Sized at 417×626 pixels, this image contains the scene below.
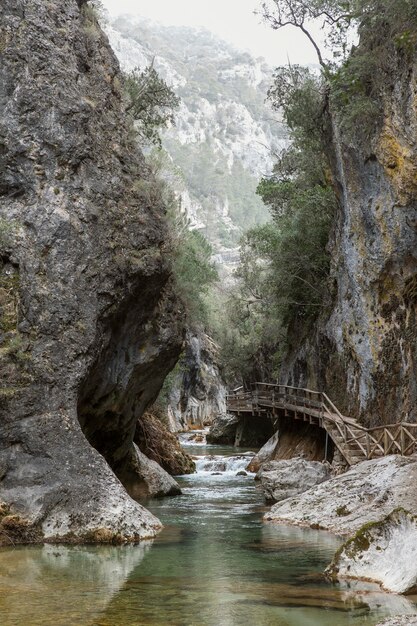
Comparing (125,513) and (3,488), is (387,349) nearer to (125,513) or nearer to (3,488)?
(125,513)

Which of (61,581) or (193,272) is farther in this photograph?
(193,272)

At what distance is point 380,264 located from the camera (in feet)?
76.2

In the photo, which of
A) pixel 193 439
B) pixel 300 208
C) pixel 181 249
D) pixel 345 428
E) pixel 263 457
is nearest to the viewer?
pixel 345 428

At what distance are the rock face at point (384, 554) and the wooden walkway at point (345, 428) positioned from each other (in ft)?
25.4

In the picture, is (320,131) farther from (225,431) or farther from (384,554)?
(225,431)

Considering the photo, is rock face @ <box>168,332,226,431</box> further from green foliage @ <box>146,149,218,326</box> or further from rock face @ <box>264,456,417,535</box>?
rock face @ <box>264,456,417,535</box>

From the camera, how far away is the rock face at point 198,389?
196 ft

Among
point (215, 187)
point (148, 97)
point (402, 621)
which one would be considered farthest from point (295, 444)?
point (215, 187)

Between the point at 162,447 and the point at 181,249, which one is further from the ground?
the point at 181,249

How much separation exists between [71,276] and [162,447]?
14069mm

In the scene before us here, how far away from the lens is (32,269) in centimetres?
1560

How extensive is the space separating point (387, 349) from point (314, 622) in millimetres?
16138

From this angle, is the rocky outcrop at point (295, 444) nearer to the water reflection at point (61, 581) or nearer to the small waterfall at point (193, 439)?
the water reflection at point (61, 581)

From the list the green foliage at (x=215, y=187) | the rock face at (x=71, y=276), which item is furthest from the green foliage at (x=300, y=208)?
the green foliage at (x=215, y=187)
